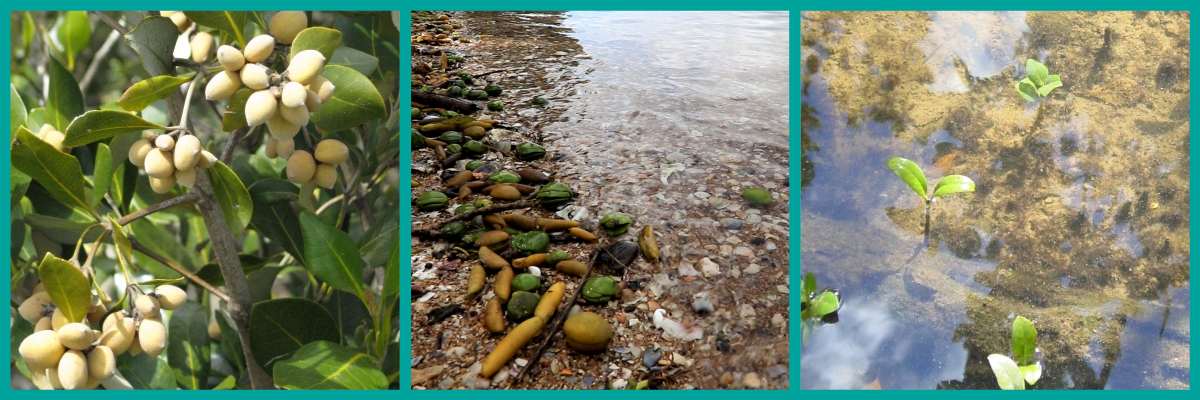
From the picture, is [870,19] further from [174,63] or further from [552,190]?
[174,63]

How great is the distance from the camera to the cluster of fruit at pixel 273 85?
0.64 m

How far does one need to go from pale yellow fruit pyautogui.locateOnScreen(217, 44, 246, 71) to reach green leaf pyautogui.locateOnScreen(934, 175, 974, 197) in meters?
0.90

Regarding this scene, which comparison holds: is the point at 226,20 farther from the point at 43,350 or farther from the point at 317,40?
the point at 43,350

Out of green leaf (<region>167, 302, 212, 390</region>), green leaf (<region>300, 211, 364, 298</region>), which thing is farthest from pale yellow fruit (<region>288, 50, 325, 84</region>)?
green leaf (<region>167, 302, 212, 390</region>)

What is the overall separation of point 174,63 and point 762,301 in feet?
2.22

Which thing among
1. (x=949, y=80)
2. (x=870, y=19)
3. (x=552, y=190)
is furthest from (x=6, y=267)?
(x=949, y=80)

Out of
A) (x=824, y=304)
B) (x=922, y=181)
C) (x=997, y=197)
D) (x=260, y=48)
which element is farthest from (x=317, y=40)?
(x=997, y=197)

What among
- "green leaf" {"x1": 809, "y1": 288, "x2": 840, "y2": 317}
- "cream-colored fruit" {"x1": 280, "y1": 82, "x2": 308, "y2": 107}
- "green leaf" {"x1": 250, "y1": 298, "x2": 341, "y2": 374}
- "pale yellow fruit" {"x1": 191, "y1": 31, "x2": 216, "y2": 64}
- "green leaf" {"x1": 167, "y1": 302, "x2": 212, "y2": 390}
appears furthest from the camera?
"green leaf" {"x1": 809, "y1": 288, "x2": 840, "y2": 317}

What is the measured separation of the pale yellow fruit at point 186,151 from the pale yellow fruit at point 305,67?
98mm

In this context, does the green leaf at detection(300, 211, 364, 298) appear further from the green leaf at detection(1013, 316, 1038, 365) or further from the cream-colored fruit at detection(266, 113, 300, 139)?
the green leaf at detection(1013, 316, 1038, 365)

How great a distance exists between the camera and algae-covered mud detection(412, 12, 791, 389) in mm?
908

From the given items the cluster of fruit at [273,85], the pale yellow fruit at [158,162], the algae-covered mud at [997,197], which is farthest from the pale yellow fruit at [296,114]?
the algae-covered mud at [997,197]

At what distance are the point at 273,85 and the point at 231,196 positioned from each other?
0.15 meters

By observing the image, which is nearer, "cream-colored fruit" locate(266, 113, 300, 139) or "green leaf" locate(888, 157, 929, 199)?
"cream-colored fruit" locate(266, 113, 300, 139)
